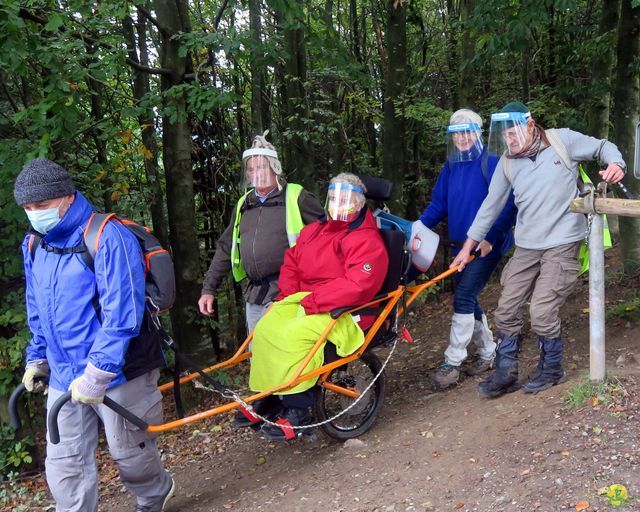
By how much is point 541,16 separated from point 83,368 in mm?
4983

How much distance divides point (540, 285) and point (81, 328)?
3.05m

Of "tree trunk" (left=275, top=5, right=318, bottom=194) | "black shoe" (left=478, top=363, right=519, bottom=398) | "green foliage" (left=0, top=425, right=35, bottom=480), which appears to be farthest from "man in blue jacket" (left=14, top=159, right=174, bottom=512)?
"tree trunk" (left=275, top=5, right=318, bottom=194)

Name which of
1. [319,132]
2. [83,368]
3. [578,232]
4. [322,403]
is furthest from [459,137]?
[319,132]

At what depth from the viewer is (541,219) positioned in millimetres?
4160

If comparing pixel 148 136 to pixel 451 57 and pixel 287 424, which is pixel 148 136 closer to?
pixel 287 424

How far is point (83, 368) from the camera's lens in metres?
3.36

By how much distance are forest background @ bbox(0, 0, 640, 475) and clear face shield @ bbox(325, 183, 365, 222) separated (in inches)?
73.6

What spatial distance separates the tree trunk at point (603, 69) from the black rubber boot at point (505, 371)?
4.43 meters

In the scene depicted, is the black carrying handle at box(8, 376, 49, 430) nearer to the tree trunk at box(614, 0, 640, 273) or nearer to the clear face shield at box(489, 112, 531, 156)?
the clear face shield at box(489, 112, 531, 156)

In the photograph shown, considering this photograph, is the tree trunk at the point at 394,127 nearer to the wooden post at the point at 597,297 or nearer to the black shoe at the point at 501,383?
the black shoe at the point at 501,383

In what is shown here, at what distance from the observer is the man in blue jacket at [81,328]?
3205 mm

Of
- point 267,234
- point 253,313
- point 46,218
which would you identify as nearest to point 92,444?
point 46,218

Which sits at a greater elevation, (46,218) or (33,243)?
(46,218)

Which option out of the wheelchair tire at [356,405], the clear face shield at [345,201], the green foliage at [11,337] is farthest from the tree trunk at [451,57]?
the green foliage at [11,337]
